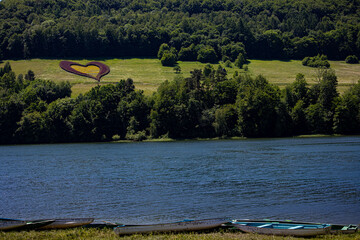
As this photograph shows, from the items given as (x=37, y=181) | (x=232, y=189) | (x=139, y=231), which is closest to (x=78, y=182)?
(x=37, y=181)

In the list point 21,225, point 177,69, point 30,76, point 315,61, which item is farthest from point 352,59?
point 21,225

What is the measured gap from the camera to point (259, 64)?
18925 cm

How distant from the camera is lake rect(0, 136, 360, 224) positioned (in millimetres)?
28781

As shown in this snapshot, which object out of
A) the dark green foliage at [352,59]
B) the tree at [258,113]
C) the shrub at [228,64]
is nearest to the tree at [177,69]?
the shrub at [228,64]

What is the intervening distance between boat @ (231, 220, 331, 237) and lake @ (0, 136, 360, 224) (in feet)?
15.8

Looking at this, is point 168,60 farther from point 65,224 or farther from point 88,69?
point 65,224

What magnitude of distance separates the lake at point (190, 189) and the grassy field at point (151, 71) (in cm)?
8349

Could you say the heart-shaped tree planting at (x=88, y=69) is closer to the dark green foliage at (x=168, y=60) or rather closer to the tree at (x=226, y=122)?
the dark green foliage at (x=168, y=60)

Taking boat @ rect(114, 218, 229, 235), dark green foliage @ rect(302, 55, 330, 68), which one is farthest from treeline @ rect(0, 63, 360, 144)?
boat @ rect(114, 218, 229, 235)

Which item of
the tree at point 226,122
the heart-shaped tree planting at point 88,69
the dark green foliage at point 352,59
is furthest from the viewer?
the dark green foliage at point 352,59

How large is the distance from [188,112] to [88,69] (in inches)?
2935

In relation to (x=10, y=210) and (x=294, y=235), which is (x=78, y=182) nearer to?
Answer: (x=10, y=210)

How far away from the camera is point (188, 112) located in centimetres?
11756

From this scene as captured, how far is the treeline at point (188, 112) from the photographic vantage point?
111 metres
